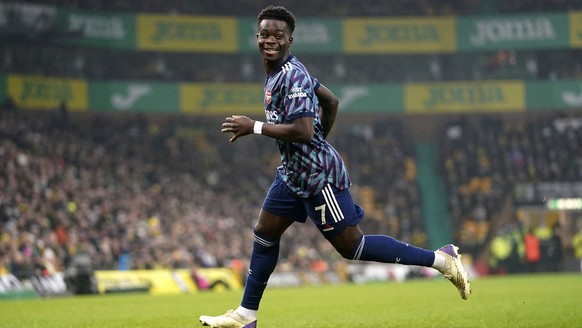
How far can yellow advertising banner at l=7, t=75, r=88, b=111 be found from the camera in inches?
1204

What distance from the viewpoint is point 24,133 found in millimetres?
28297

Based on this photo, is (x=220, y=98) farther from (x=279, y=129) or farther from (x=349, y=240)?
(x=279, y=129)

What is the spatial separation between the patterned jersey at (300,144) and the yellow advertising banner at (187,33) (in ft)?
91.0

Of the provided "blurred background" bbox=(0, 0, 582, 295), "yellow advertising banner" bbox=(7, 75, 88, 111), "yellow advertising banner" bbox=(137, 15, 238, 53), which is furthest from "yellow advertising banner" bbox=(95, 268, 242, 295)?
"yellow advertising banner" bbox=(137, 15, 238, 53)

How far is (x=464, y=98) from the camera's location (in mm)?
36844

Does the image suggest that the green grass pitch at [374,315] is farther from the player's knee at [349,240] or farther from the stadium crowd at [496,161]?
the stadium crowd at [496,161]

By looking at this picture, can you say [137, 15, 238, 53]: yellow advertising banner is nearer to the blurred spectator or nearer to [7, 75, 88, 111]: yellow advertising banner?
[7, 75, 88, 111]: yellow advertising banner

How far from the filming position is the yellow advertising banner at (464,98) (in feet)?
121

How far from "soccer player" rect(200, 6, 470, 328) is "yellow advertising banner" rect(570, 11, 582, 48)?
103ft

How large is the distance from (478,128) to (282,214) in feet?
103

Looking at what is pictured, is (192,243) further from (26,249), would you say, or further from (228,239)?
(26,249)

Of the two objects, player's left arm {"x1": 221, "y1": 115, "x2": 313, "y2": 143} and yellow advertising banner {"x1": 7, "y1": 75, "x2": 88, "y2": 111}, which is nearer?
player's left arm {"x1": 221, "y1": 115, "x2": 313, "y2": 143}

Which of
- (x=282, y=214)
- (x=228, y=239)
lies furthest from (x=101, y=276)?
(x=282, y=214)

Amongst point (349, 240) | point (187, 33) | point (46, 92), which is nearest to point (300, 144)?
point (349, 240)
